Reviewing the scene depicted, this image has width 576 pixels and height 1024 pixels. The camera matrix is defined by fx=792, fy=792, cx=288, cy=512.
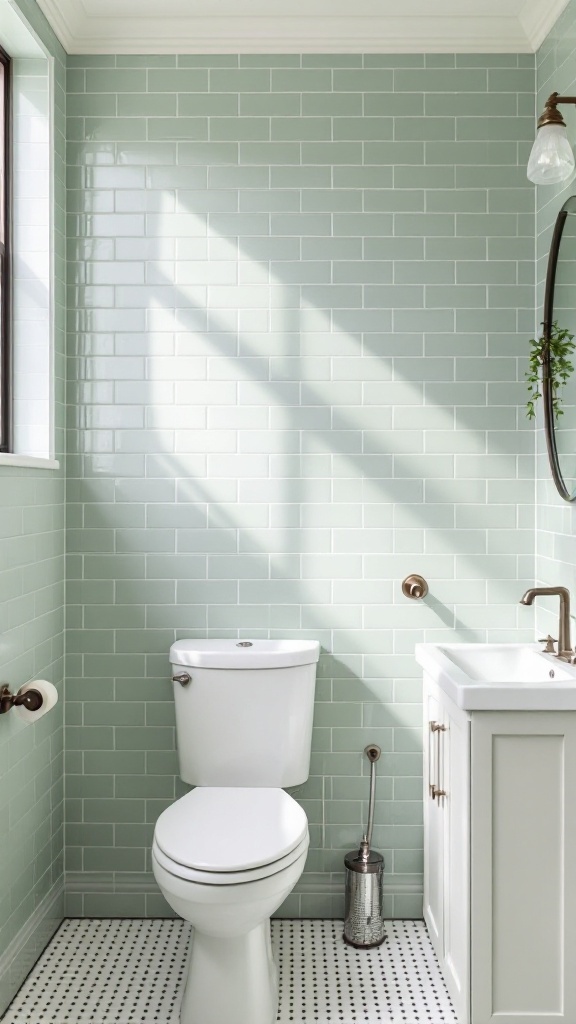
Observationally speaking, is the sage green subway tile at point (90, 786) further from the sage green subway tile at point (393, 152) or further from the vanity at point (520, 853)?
the sage green subway tile at point (393, 152)

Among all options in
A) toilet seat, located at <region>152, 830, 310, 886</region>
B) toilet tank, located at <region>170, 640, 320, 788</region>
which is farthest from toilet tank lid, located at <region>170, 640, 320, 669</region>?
toilet seat, located at <region>152, 830, 310, 886</region>

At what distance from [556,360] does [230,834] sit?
1.52 metres

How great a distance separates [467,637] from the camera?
97.1 inches

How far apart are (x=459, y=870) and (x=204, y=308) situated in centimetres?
172

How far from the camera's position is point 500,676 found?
7.46ft

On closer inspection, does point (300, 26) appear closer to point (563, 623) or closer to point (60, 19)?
point (60, 19)

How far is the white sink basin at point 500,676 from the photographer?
5.80 ft

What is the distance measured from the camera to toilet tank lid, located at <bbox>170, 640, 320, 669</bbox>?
7.42 ft

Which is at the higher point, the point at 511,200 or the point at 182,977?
the point at 511,200

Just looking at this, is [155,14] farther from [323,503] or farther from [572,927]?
[572,927]

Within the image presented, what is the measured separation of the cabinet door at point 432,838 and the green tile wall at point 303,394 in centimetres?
9

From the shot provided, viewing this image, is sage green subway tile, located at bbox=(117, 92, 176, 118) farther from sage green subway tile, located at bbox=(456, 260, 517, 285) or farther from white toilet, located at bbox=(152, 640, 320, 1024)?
white toilet, located at bbox=(152, 640, 320, 1024)

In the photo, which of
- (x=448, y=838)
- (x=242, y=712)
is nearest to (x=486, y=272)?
(x=242, y=712)

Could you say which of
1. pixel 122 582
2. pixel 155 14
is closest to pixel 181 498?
pixel 122 582
